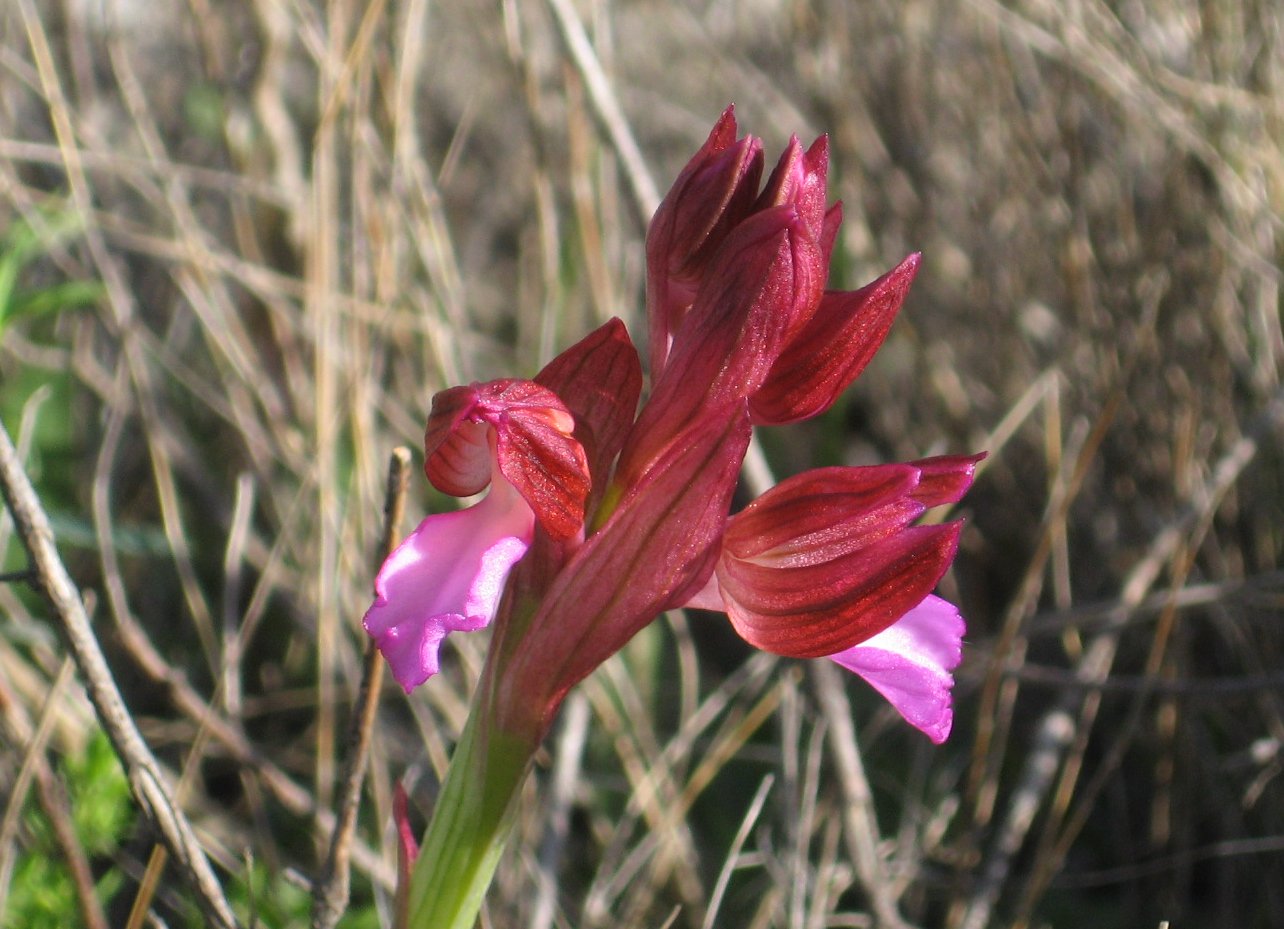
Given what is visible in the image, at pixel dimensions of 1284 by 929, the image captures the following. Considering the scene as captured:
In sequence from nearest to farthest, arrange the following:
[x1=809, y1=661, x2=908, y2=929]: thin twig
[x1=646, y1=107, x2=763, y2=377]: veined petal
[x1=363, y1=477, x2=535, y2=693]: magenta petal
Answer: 1. [x1=363, y1=477, x2=535, y2=693]: magenta petal
2. [x1=646, y1=107, x2=763, y2=377]: veined petal
3. [x1=809, y1=661, x2=908, y2=929]: thin twig

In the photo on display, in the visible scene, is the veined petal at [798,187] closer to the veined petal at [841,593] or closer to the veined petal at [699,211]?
the veined petal at [699,211]

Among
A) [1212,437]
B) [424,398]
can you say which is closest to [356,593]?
[424,398]

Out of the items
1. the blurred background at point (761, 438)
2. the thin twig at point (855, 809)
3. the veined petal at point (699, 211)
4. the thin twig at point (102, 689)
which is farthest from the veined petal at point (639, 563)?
the thin twig at point (855, 809)

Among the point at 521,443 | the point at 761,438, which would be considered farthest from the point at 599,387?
the point at 761,438

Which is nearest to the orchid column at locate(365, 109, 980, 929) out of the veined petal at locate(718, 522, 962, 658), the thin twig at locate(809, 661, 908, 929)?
the veined petal at locate(718, 522, 962, 658)

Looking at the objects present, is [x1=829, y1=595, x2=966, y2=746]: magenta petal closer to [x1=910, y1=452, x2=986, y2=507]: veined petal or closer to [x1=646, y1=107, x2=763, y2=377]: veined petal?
[x1=910, y1=452, x2=986, y2=507]: veined petal

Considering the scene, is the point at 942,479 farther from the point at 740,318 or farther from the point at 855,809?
the point at 855,809
